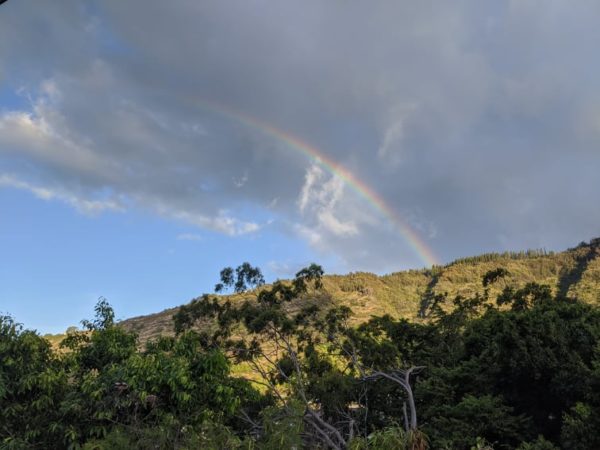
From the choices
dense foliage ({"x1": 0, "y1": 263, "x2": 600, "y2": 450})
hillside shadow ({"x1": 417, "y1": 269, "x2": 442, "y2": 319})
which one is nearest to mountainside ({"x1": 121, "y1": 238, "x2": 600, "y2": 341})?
hillside shadow ({"x1": 417, "y1": 269, "x2": 442, "y2": 319})

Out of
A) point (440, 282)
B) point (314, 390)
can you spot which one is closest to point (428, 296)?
point (440, 282)

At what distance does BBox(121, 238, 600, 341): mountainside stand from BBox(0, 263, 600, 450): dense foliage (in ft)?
108

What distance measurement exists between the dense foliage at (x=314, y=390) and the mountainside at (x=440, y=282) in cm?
3301

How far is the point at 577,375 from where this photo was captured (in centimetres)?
→ 1519

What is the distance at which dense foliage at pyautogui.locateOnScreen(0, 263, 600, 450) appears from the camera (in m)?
11.5

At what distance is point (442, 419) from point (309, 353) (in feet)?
34.9

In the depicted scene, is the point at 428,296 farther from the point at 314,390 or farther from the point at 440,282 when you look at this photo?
the point at 314,390

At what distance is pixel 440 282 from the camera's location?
71.2m

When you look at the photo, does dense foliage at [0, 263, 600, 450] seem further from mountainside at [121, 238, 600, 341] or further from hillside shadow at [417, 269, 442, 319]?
hillside shadow at [417, 269, 442, 319]

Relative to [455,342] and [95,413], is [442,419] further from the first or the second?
[95,413]

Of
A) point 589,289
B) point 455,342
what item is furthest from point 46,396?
point 589,289

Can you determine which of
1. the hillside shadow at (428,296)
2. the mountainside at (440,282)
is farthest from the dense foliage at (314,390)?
the hillside shadow at (428,296)

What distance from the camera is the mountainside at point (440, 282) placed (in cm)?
6041

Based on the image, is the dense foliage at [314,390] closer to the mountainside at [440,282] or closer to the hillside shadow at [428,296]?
the mountainside at [440,282]
